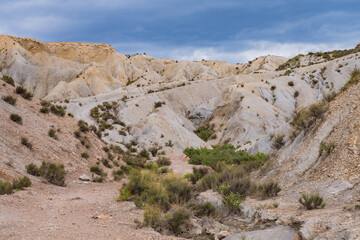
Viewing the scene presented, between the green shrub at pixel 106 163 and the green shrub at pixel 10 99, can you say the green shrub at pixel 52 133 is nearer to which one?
the green shrub at pixel 10 99

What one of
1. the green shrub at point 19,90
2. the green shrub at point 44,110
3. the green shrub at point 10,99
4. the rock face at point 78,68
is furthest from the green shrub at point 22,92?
the rock face at point 78,68

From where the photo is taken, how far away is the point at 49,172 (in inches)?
583

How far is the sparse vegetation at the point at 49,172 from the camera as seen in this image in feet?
47.5

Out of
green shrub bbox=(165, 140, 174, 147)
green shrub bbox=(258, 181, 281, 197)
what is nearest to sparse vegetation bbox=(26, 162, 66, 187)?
green shrub bbox=(258, 181, 281, 197)

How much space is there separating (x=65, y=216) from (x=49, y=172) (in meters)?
6.61

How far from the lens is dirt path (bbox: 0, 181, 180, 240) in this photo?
7.11 meters

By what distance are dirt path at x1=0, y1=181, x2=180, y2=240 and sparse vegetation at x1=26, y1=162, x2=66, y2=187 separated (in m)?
1.15

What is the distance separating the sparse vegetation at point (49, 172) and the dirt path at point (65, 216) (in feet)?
3.77

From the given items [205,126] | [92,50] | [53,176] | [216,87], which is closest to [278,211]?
[53,176]

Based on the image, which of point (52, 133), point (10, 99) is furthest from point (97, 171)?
point (10, 99)

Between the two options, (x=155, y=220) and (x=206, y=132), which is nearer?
(x=155, y=220)

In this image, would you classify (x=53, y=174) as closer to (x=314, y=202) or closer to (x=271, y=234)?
(x=271, y=234)

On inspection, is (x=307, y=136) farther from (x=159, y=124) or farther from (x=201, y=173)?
(x=159, y=124)

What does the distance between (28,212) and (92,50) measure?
96.9m
